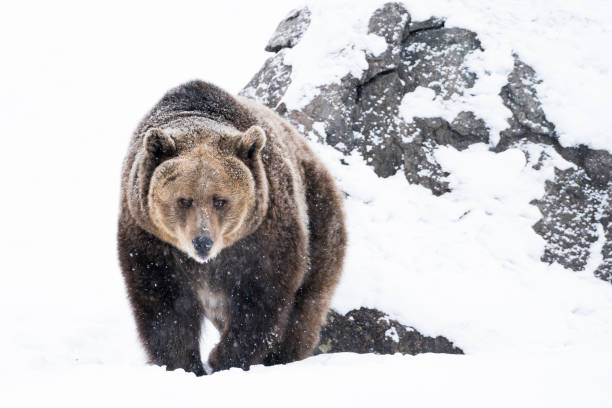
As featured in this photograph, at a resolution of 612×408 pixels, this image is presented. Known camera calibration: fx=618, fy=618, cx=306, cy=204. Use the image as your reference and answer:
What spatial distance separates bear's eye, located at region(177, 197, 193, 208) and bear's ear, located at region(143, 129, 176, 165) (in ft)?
1.24

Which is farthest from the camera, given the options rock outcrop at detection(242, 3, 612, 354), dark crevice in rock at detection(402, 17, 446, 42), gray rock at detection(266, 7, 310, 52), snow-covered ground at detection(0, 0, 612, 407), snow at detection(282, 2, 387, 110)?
gray rock at detection(266, 7, 310, 52)

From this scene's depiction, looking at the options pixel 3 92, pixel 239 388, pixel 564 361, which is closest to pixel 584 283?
pixel 564 361

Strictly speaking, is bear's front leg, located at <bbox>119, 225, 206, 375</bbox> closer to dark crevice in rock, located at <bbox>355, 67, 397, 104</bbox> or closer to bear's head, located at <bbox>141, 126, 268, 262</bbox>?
bear's head, located at <bbox>141, 126, 268, 262</bbox>

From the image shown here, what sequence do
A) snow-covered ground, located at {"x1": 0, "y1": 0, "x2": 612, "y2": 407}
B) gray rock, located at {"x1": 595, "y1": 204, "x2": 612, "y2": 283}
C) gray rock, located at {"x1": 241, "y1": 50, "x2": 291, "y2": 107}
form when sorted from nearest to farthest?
snow-covered ground, located at {"x1": 0, "y1": 0, "x2": 612, "y2": 407} → gray rock, located at {"x1": 595, "y1": 204, "x2": 612, "y2": 283} → gray rock, located at {"x1": 241, "y1": 50, "x2": 291, "y2": 107}

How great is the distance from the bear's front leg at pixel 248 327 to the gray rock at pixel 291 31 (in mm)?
5581

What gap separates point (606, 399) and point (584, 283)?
5.27 m

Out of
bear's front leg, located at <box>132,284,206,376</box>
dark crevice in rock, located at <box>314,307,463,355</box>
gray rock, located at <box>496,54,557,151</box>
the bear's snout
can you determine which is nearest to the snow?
gray rock, located at <box>496,54,557,151</box>

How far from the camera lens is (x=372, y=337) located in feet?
22.8

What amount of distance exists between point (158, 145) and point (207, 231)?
763 mm

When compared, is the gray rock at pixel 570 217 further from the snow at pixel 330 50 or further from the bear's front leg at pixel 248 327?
the bear's front leg at pixel 248 327

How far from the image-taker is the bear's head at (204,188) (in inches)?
170

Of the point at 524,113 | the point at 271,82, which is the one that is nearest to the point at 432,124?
the point at 524,113

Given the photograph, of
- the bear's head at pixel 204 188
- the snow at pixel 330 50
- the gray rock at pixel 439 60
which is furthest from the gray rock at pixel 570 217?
the bear's head at pixel 204 188

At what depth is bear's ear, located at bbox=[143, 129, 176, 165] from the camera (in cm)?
439
